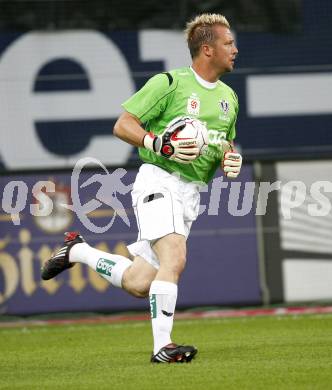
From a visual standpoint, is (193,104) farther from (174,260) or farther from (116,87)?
(116,87)

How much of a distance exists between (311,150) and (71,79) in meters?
2.40

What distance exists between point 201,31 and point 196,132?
0.74 metres

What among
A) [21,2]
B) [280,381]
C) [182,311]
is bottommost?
[182,311]

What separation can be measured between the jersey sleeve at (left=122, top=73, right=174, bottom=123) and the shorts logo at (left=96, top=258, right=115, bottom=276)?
967mm

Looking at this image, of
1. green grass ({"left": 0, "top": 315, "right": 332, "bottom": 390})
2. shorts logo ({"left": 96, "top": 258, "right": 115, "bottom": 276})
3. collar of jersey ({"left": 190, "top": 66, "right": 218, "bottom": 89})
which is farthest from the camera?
shorts logo ({"left": 96, "top": 258, "right": 115, "bottom": 276})

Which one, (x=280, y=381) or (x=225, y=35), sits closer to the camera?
(x=280, y=381)

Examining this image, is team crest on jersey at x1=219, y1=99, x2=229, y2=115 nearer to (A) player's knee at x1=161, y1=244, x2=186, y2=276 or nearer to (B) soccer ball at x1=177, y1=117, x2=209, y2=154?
(B) soccer ball at x1=177, y1=117, x2=209, y2=154

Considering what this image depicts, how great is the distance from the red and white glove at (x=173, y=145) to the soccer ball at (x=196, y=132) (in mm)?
19

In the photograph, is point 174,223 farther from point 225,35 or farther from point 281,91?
point 281,91

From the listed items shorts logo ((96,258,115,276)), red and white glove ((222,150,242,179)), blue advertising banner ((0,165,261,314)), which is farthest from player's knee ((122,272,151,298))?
blue advertising banner ((0,165,261,314))

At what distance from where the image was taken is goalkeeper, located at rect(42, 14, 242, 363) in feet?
21.6

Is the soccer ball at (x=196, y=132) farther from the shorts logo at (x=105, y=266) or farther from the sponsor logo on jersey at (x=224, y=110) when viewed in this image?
the shorts logo at (x=105, y=266)

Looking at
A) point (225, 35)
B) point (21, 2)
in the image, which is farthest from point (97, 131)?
point (225, 35)

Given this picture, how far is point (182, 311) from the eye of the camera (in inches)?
440
